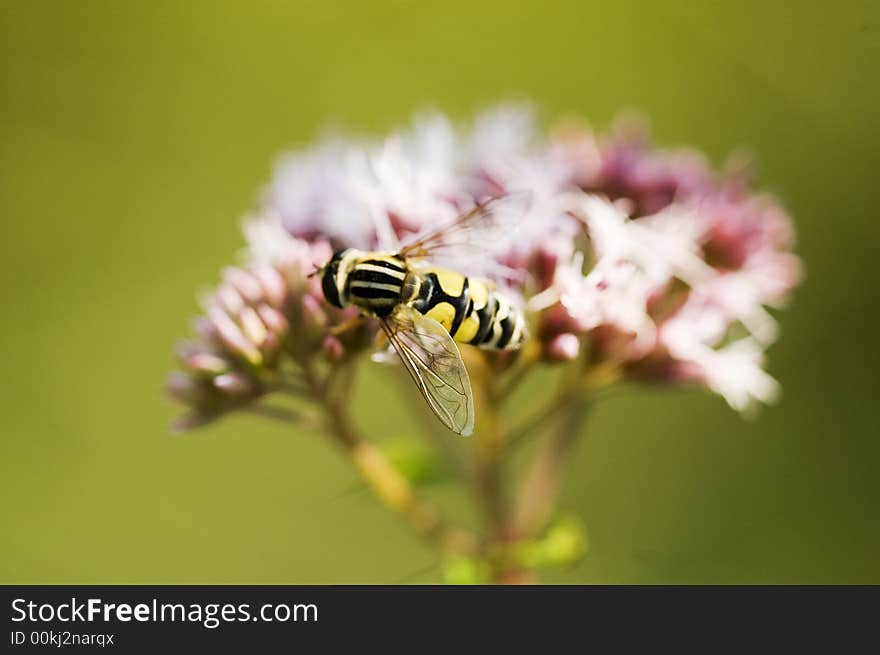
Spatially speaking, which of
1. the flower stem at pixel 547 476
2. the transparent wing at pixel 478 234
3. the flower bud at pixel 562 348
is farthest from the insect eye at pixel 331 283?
the flower stem at pixel 547 476

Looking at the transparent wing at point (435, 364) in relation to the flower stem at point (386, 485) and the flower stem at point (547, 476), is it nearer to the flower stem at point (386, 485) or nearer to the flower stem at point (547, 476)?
the flower stem at point (386, 485)

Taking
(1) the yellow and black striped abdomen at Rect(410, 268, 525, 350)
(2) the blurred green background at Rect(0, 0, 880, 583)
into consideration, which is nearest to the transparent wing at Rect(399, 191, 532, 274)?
(1) the yellow and black striped abdomen at Rect(410, 268, 525, 350)

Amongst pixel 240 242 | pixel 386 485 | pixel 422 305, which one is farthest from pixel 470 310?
pixel 240 242

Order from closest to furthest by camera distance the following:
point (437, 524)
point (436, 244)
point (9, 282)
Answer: point (436, 244)
point (437, 524)
point (9, 282)

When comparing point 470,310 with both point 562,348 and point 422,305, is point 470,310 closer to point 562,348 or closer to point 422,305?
point 422,305

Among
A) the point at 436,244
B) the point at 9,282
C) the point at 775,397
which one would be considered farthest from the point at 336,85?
the point at 436,244

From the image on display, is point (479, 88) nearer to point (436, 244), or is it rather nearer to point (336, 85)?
point (336, 85)
